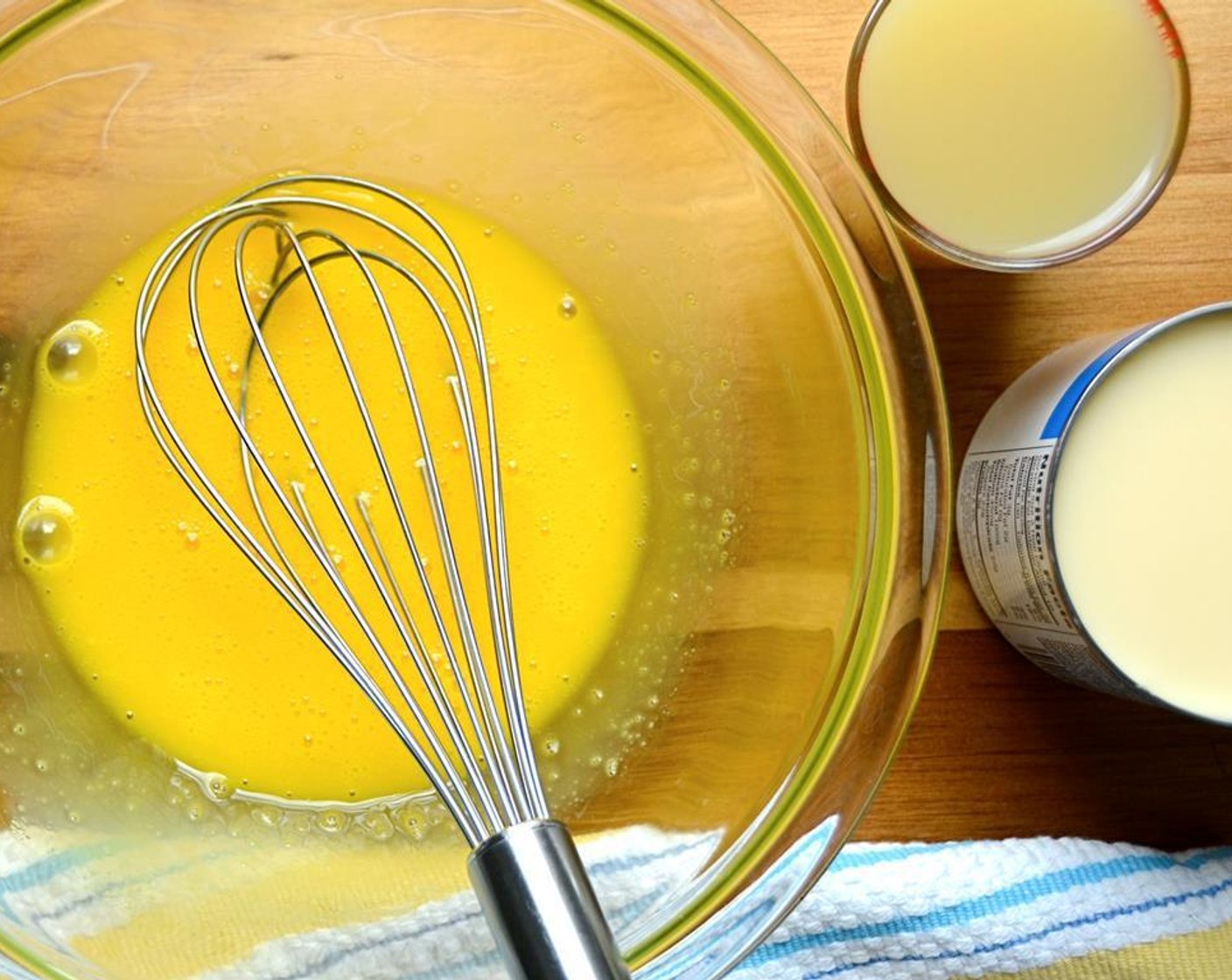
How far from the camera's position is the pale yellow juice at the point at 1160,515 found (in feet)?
1.98

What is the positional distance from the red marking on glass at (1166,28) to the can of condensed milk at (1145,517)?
0.48 ft

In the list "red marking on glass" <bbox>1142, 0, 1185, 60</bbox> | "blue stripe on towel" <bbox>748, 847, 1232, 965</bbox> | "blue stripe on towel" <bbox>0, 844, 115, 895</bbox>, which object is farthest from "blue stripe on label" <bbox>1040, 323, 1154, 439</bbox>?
"blue stripe on towel" <bbox>0, 844, 115, 895</bbox>

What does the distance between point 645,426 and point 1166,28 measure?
343 millimetres

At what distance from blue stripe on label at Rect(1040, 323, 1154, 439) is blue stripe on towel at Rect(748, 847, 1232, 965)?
0.27 meters

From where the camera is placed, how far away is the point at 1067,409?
22.9 inches

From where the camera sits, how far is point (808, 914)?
676 mm

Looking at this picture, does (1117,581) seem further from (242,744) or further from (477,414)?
(242,744)

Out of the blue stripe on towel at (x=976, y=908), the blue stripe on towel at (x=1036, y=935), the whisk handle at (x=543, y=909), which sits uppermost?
the whisk handle at (x=543, y=909)

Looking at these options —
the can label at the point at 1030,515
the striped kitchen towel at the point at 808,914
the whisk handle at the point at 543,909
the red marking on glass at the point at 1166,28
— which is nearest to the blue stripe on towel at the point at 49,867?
the striped kitchen towel at the point at 808,914

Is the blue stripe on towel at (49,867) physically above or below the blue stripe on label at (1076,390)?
below

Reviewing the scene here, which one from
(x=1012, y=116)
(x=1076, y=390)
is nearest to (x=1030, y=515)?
(x=1076, y=390)

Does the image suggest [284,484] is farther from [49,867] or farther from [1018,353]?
[1018,353]

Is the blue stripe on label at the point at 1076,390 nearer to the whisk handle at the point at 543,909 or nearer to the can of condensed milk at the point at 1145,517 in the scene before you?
the can of condensed milk at the point at 1145,517

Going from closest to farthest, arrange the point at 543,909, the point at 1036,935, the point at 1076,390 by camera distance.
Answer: the point at 543,909, the point at 1076,390, the point at 1036,935
